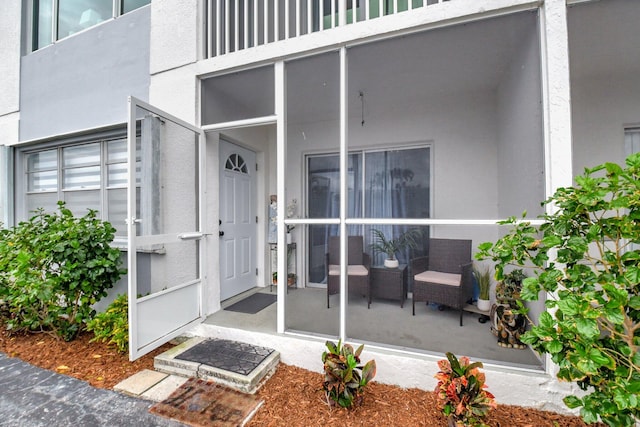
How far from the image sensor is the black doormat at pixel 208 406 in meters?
1.92

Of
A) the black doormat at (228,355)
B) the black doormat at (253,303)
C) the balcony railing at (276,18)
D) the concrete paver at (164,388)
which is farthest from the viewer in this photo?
the black doormat at (253,303)

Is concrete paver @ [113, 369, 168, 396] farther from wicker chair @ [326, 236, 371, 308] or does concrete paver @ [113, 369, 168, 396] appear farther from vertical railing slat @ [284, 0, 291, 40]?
vertical railing slat @ [284, 0, 291, 40]

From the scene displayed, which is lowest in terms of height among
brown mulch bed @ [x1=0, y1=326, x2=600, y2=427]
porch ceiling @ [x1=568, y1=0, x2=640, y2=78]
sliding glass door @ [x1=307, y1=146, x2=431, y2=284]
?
brown mulch bed @ [x1=0, y1=326, x2=600, y2=427]

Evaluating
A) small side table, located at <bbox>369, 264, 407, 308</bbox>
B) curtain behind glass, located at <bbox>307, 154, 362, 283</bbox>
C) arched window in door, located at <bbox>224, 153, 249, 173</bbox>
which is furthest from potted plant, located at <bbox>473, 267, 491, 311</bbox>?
arched window in door, located at <bbox>224, 153, 249, 173</bbox>

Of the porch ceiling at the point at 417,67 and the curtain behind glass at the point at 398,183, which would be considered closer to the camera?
the porch ceiling at the point at 417,67

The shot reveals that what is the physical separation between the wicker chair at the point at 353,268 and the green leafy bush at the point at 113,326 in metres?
2.15

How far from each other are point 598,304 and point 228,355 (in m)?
2.65

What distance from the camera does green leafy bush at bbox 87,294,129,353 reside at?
2740 millimetres

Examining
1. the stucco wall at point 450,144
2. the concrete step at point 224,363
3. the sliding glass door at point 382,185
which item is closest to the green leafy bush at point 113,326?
the concrete step at point 224,363

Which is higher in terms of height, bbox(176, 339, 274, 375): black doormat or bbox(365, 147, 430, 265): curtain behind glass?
bbox(365, 147, 430, 265): curtain behind glass

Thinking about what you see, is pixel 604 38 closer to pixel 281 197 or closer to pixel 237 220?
pixel 281 197

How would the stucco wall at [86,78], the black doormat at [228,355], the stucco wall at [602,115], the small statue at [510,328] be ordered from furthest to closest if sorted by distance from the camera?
the stucco wall at [86,78] < the stucco wall at [602,115] < the small statue at [510,328] < the black doormat at [228,355]

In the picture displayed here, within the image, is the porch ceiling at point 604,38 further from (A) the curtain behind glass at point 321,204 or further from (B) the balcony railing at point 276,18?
(A) the curtain behind glass at point 321,204

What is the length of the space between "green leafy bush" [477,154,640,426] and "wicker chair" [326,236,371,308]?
1755 mm
